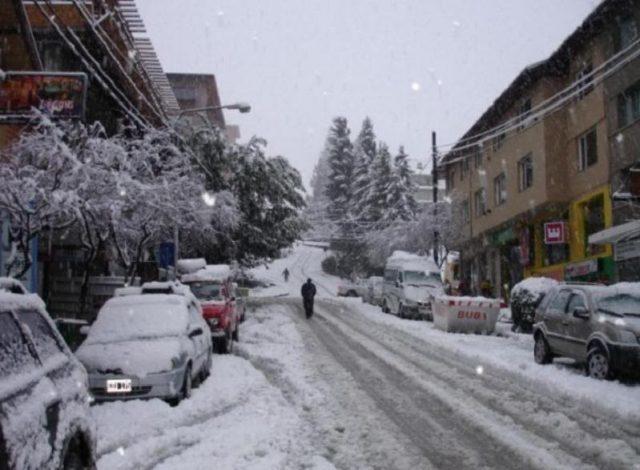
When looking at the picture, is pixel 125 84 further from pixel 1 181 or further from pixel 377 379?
pixel 377 379

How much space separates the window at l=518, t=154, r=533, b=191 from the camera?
31.1 m

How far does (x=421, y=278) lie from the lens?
2942 cm

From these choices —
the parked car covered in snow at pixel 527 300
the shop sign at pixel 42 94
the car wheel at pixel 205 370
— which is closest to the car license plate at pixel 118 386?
the car wheel at pixel 205 370

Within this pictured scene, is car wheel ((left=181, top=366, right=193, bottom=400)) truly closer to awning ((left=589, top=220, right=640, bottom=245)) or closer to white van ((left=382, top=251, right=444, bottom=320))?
awning ((left=589, top=220, right=640, bottom=245))

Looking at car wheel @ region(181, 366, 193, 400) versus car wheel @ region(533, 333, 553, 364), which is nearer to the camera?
car wheel @ region(181, 366, 193, 400)

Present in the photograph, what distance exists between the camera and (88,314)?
71.4ft

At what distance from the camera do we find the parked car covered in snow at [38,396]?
359 centimetres

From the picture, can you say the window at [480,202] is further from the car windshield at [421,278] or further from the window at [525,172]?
the car windshield at [421,278]

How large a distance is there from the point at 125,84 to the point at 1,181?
13187mm

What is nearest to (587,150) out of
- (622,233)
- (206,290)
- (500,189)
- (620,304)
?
(622,233)

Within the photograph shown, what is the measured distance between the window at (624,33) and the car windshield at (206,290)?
15.8m

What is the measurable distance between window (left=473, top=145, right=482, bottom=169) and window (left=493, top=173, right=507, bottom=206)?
12.3 feet

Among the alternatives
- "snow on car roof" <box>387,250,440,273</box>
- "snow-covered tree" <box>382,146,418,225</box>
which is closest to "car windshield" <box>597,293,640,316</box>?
"snow on car roof" <box>387,250,440,273</box>

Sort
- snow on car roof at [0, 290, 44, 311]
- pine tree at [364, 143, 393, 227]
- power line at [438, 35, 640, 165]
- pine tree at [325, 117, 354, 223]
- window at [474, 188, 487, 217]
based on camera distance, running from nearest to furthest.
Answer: snow on car roof at [0, 290, 44, 311]
power line at [438, 35, 640, 165]
window at [474, 188, 487, 217]
pine tree at [364, 143, 393, 227]
pine tree at [325, 117, 354, 223]
